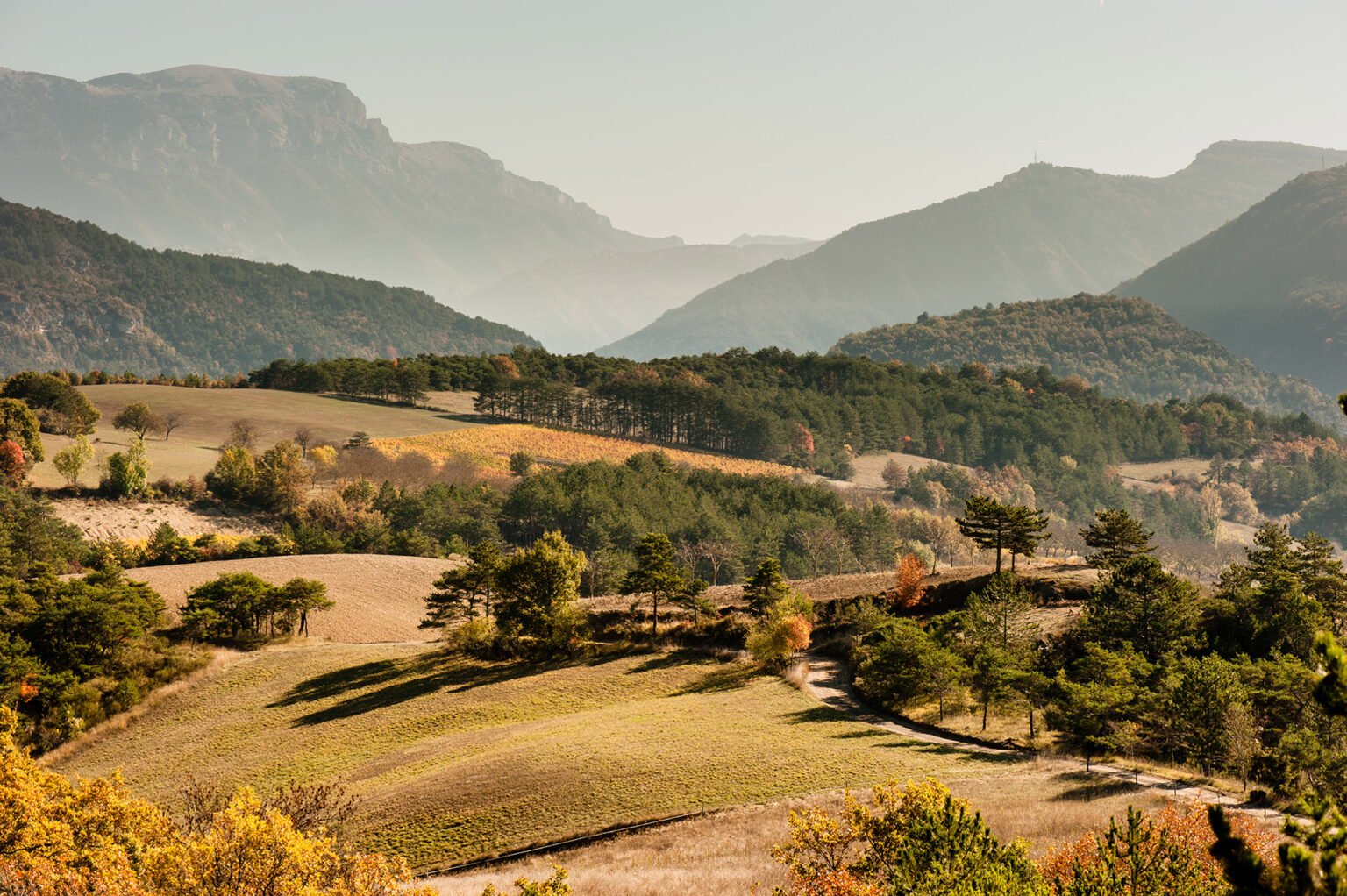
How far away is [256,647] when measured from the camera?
81.8 meters

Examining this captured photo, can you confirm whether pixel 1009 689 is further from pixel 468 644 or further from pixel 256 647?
pixel 256 647

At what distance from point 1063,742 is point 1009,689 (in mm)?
5151

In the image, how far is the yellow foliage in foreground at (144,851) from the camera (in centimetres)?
2712

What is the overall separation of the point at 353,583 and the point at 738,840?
235ft

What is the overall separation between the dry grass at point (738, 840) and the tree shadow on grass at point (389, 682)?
2855 cm

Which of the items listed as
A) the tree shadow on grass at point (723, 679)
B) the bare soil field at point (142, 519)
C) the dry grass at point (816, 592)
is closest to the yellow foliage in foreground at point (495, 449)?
the bare soil field at point (142, 519)

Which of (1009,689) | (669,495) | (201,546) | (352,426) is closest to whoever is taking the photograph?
(1009,689)

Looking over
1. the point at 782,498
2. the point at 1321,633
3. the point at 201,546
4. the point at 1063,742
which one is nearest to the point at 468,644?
the point at 1063,742

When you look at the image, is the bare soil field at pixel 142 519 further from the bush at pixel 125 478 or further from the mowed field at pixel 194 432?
the mowed field at pixel 194 432

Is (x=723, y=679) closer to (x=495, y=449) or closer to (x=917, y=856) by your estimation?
(x=917, y=856)

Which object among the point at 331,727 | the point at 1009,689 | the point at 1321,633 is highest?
the point at 1321,633

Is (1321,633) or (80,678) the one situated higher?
(1321,633)

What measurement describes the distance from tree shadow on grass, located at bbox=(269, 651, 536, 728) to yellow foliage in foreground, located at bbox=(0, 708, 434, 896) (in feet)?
81.6

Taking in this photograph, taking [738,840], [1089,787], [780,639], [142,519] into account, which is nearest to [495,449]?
[142,519]
